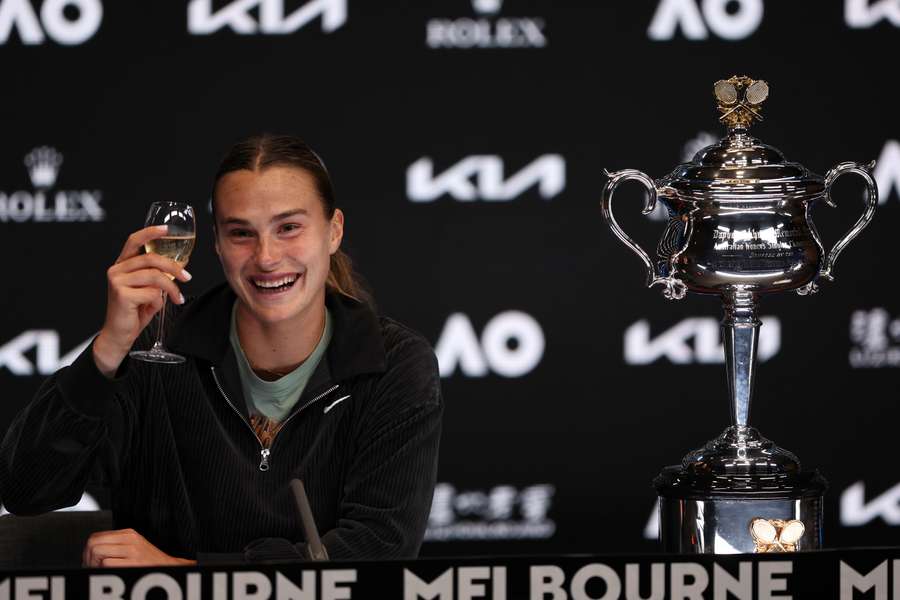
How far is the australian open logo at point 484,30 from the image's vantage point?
3.81m

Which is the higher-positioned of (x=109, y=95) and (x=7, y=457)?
(x=109, y=95)

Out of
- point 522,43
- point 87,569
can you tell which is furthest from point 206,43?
point 87,569

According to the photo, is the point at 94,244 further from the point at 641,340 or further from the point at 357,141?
the point at 641,340

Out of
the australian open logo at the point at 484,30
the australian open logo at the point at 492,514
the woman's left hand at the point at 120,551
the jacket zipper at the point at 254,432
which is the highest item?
the australian open logo at the point at 484,30

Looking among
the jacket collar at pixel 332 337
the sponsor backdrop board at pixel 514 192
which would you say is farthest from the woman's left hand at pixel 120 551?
the sponsor backdrop board at pixel 514 192

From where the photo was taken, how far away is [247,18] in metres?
3.78

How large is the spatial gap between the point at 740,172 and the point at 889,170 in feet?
7.20

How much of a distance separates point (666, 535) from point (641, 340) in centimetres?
206

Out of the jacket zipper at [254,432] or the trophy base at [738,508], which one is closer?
the trophy base at [738,508]

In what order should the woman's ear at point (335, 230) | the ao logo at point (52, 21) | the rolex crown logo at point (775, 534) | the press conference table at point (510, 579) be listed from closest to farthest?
the press conference table at point (510, 579) < the rolex crown logo at point (775, 534) < the woman's ear at point (335, 230) < the ao logo at point (52, 21)

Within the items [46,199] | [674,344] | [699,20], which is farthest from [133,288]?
[699,20]

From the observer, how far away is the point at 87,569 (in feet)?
4.44

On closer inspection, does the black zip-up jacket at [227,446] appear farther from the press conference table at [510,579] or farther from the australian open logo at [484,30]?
the australian open logo at [484,30]

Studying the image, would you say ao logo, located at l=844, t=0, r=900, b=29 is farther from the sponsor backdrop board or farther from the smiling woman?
the smiling woman
